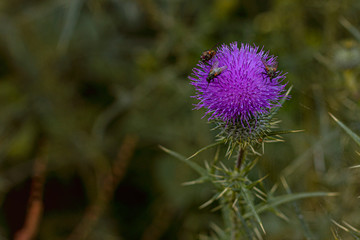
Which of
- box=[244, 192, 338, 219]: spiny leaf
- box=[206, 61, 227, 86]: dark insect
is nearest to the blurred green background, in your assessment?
box=[244, 192, 338, 219]: spiny leaf

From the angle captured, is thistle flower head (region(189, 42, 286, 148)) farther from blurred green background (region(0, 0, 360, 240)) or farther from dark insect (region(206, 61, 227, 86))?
blurred green background (region(0, 0, 360, 240))

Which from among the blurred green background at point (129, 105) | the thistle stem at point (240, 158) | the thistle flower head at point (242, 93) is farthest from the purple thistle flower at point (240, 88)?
the blurred green background at point (129, 105)

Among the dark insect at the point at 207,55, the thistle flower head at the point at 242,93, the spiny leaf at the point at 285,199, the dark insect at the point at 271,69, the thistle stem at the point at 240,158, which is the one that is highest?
the dark insect at the point at 207,55

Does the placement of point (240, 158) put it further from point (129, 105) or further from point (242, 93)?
point (129, 105)

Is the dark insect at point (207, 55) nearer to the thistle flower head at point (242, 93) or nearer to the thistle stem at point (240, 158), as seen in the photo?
the thistle flower head at point (242, 93)

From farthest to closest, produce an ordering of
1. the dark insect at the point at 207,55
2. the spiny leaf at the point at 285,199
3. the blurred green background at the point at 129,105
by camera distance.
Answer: the blurred green background at the point at 129,105 → the dark insect at the point at 207,55 → the spiny leaf at the point at 285,199

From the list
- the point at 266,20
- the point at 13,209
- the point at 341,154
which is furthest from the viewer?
the point at 13,209

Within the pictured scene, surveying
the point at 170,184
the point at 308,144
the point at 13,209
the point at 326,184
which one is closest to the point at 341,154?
the point at 326,184

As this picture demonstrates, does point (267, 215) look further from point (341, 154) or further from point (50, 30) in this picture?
point (50, 30)

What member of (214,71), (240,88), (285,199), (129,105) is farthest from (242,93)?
(129,105)
